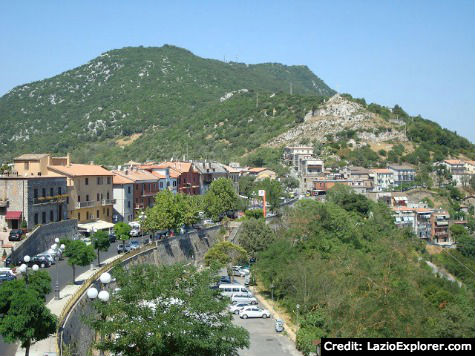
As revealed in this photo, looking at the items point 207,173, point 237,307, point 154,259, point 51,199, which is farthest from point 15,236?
point 207,173

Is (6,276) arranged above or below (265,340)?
above

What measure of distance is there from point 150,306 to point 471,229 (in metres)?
80.2

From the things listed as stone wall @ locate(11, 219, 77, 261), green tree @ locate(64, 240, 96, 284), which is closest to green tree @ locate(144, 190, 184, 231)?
stone wall @ locate(11, 219, 77, 261)

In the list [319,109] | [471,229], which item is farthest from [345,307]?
[319,109]

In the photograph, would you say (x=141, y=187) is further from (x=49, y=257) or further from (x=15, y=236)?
(x=49, y=257)

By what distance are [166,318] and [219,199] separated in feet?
148

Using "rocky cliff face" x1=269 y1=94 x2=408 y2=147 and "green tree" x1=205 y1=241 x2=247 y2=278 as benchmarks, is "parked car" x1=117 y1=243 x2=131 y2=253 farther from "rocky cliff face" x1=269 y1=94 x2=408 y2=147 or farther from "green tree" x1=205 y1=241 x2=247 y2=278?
"rocky cliff face" x1=269 y1=94 x2=408 y2=147

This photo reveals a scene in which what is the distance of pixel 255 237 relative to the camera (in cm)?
5734

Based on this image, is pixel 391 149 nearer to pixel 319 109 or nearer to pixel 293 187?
pixel 319 109

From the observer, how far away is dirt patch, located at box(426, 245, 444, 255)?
81.2 meters

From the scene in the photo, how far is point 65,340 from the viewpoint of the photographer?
2383cm

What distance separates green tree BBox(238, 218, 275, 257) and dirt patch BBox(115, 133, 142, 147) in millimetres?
113893

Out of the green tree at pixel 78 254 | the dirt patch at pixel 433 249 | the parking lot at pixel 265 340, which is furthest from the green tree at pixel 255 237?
the dirt patch at pixel 433 249

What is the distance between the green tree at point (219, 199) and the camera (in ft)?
220
